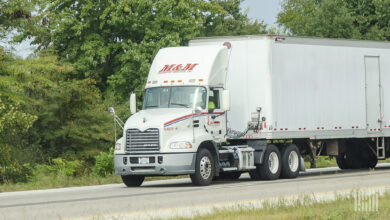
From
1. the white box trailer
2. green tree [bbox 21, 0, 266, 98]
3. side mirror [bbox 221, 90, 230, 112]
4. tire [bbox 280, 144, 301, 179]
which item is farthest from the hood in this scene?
green tree [bbox 21, 0, 266, 98]

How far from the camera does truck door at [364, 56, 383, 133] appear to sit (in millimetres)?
27953

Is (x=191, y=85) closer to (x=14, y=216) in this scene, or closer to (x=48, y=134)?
(x=14, y=216)

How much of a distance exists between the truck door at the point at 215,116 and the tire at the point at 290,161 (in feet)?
8.11

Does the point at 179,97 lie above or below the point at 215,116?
above

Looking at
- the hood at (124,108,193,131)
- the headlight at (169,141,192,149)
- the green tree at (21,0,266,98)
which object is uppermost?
the green tree at (21,0,266,98)

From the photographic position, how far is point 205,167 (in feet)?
73.1

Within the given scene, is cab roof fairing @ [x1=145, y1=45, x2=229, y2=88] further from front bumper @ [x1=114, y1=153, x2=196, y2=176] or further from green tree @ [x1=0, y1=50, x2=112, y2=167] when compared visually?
green tree @ [x1=0, y1=50, x2=112, y2=167]

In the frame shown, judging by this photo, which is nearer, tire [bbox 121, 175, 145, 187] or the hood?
the hood

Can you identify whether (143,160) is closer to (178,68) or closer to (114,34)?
(178,68)

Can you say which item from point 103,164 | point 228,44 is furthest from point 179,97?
point 103,164

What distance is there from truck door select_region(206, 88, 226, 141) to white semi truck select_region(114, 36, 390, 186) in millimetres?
28

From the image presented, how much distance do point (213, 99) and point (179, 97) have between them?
102 cm

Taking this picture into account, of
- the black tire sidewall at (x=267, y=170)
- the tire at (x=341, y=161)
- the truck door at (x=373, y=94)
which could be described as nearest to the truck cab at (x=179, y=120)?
the black tire sidewall at (x=267, y=170)

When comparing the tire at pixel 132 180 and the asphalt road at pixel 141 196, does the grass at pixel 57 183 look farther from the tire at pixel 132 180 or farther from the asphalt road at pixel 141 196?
the tire at pixel 132 180
